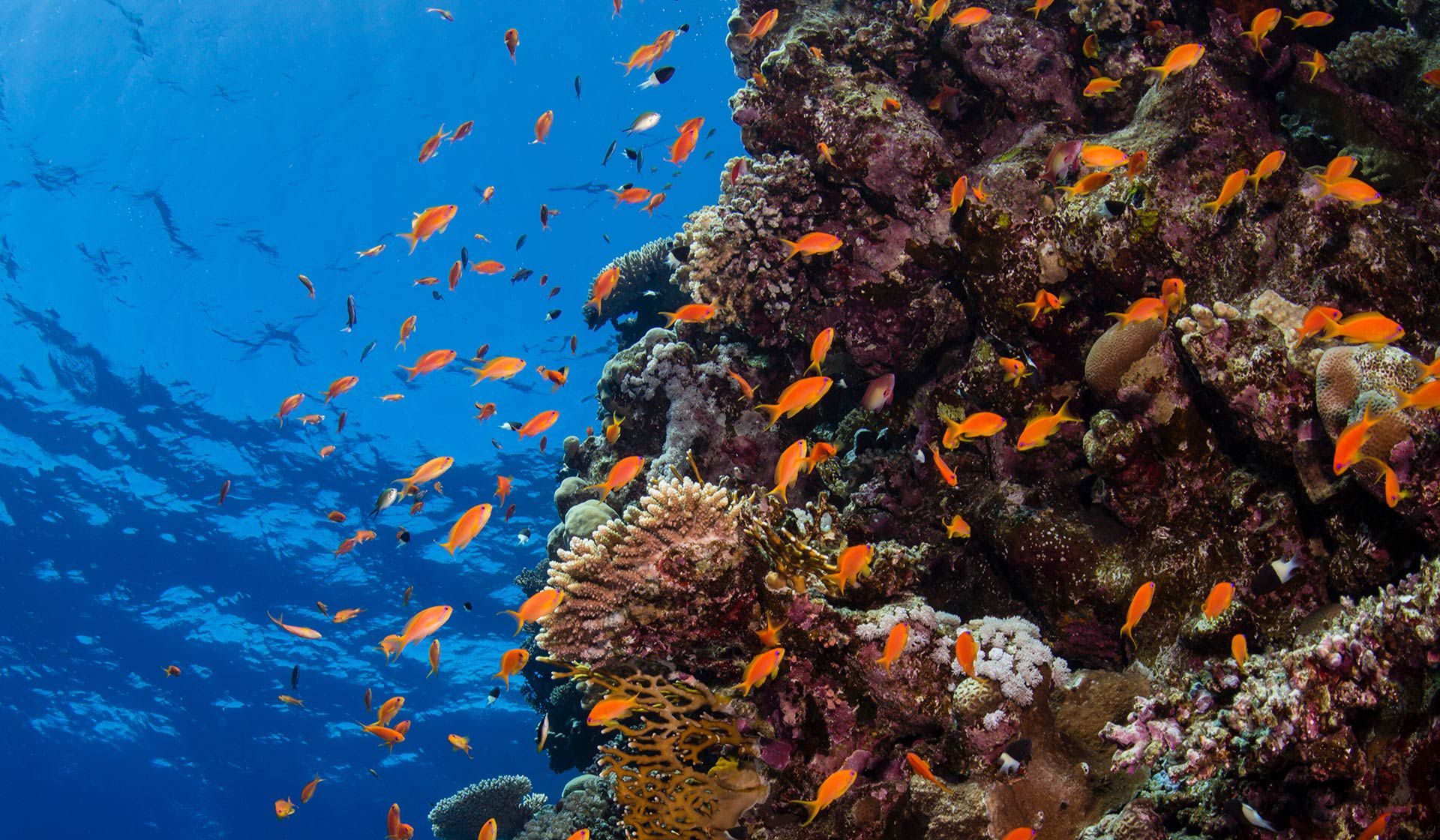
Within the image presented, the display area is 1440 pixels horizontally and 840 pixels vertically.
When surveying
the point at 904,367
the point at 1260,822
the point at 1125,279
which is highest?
the point at 904,367

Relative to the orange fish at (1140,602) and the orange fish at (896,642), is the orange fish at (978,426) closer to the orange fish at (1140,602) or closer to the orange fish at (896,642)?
the orange fish at (1140,602)

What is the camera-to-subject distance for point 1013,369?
→ 511cm

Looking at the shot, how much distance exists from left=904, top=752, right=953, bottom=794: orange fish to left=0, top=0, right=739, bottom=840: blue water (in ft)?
67.1

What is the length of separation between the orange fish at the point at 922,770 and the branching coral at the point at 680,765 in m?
0.91

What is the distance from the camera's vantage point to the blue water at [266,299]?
2073 centimetres

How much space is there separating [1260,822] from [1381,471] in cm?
186

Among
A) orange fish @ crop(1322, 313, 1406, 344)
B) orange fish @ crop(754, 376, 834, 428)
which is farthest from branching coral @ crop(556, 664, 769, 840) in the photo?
orange fish @ crop(1322, 313, 1406, 344)

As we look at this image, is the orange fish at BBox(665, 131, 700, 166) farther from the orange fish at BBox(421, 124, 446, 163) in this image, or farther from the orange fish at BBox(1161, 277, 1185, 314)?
the orange fish at BBox(1161, 277, 1185, 314)

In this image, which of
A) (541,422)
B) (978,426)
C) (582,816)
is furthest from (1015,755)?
(582,816)

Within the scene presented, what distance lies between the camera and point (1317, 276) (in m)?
4.47

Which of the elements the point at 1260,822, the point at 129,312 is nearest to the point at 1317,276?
the point at 1260,822

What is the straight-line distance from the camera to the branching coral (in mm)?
3979

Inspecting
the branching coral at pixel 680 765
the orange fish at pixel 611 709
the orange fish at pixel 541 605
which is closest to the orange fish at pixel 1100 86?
the branching coral at pixel 680 765

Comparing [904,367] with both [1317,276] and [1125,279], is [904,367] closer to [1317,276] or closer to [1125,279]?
[1125,279]
